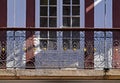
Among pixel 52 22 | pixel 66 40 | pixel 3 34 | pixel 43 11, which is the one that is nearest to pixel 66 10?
pixel 52 22

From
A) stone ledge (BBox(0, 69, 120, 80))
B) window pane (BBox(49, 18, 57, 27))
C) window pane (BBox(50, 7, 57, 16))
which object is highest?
window pane (BBox(50, 7, 57, 16))

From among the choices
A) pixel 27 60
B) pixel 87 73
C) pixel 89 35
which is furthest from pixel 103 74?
pixel 27 60

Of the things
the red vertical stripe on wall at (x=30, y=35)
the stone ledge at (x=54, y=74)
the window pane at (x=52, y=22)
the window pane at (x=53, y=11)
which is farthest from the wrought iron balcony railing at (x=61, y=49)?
the window pane at (x=53, y=11)

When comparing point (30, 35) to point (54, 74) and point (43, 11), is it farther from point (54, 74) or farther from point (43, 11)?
point (54, 74)

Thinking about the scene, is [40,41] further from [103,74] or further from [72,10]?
[103,74]

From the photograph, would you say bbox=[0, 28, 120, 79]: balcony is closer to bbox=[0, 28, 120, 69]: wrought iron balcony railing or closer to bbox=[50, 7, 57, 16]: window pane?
bbox=[0, 28, 120, 69]: wrought iron balcony railing

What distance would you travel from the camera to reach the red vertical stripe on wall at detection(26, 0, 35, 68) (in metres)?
11.7

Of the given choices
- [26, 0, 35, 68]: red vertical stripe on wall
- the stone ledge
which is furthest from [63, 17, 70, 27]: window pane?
the stone ledge

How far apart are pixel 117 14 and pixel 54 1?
1647 mm

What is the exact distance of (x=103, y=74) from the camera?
1084cm

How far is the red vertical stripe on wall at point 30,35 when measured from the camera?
11.7 meters

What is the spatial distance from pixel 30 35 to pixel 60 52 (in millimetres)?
857

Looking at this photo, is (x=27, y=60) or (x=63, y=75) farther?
(x=27, y=60)

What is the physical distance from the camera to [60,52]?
38.1ft
